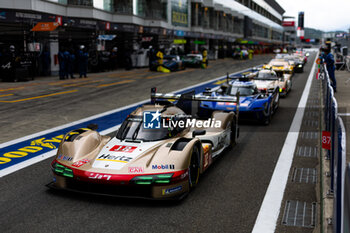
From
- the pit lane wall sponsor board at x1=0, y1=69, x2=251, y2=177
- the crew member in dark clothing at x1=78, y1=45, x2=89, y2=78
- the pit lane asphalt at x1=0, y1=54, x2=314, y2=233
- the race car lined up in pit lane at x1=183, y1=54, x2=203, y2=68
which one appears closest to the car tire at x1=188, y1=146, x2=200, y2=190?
the pit lane asphalt at x1=0, y1=54, x2=314, y2=233

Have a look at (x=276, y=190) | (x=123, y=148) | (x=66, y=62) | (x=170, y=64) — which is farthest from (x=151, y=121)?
(x=170, y=64)

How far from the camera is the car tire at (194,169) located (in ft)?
20.7

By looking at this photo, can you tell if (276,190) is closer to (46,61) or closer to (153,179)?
(153,179)

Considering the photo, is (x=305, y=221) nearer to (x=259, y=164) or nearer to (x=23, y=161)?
(x=259, y=164)

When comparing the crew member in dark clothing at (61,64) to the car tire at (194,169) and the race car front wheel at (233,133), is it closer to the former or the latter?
the race car front wheel at (233,133)

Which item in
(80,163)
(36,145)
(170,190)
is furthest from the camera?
(36,145)

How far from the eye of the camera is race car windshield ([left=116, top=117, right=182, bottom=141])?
683 centimetres

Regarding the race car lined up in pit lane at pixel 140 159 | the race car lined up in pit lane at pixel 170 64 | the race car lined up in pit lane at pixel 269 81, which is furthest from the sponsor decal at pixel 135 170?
the race car lined up in pit lane at pixel 170 64

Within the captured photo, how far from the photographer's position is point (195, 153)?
6598 mm

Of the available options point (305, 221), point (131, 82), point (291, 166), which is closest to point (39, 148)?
point (291, 166)

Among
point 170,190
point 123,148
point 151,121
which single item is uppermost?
point 151,121

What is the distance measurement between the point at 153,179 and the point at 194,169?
3.66 ft

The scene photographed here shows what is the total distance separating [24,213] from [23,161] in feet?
9.02

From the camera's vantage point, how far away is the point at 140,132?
6.89 metres
